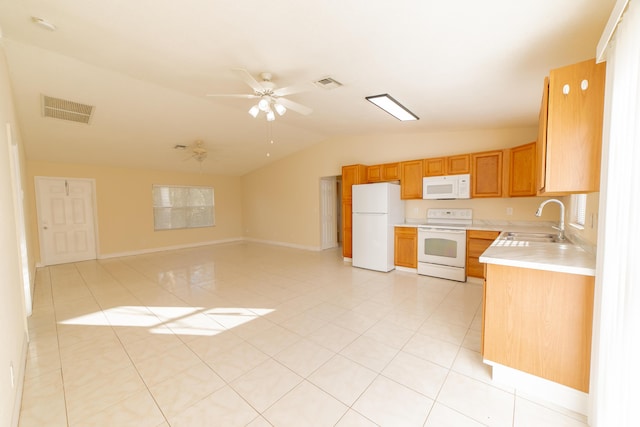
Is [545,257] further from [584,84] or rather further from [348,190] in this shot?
[348,190]

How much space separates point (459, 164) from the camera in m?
4.29

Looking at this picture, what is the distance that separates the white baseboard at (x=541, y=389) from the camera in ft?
5.19

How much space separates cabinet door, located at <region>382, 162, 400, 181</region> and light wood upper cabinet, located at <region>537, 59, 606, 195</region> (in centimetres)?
331

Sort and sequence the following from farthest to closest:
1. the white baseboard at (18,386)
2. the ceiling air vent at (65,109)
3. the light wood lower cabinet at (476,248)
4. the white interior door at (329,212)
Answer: the white interior door at (329,212) → the light wood lower cabinet at (476,248) → the ceiling air vent at (65,109) → the white baseboard at (18,386)

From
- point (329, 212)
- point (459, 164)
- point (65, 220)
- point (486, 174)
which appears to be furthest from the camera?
point (329, 212)

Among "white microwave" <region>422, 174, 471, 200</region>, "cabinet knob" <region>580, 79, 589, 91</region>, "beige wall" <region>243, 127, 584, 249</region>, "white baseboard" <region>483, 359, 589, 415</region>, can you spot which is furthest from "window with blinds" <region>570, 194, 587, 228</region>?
"white baseboard" <region>483, 359, 589, 415</region>

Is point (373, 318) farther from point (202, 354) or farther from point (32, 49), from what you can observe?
point (32, 49)

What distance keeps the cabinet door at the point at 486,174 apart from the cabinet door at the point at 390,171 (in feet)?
4.23

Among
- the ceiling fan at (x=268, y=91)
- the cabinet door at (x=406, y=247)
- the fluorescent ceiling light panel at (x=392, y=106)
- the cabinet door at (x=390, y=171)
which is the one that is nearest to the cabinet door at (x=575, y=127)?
the fluorescent ceiling light panel at (x=392, y=106)

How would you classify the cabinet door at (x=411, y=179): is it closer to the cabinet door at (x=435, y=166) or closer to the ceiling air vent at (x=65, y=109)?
the cabinet door at (x=435, y=166)

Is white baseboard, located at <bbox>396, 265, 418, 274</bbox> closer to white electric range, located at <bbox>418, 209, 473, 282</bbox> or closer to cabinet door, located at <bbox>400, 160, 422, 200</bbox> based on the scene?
white electric range, located at <bbox>418, 209, 473, 282</bbox>

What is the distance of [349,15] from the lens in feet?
5.96

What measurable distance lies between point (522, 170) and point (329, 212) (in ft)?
14.6

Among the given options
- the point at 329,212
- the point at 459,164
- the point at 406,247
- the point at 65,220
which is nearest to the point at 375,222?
the point at 406,247
